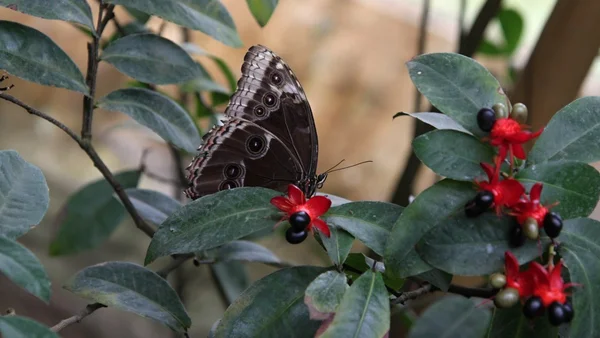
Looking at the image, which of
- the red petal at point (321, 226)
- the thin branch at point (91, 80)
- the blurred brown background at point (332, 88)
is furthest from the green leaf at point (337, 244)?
the blurred brown background at point (332, 88)

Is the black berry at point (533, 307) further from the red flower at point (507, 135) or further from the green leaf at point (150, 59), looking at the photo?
the green leaf at point (150, 59)

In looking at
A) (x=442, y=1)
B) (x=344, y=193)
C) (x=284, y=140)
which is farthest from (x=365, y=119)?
(x=284, y=140)

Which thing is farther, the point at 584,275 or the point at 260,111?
the point at 260,111

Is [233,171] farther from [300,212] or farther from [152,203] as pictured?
[300,212]

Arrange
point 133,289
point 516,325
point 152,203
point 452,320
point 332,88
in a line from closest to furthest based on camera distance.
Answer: point 516,325 → point 133,289 → point 152,203 → point 452,320 → point 332,88

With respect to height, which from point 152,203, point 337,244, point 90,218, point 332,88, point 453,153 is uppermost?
point 453,153

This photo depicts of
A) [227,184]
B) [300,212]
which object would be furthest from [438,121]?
[227,184]
